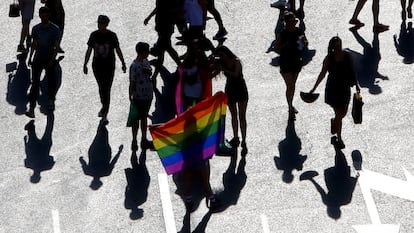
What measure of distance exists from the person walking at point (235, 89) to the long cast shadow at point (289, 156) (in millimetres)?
598

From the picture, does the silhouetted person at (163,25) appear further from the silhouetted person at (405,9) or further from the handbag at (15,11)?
the silhouetted person at (405,9)

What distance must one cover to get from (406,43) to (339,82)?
3.90 m

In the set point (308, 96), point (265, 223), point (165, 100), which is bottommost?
point (265, 223)

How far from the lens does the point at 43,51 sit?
2405 cm

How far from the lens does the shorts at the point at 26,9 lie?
85.6ft

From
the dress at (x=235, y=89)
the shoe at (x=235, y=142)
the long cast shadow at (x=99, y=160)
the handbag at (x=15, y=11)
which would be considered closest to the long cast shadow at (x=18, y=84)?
the handbag at (x=15, y=11)

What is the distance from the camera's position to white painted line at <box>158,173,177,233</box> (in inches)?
828

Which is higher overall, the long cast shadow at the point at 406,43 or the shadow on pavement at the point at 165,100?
the long cast shadow at the point at 406,43

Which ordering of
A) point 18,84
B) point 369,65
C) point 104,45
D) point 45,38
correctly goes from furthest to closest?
point 18,84 < point 369,65 < point 45,38 < point 104,45

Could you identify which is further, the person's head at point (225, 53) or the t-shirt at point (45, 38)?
the t-shirt at point (45, 38)

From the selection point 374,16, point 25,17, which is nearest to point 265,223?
point 374,16

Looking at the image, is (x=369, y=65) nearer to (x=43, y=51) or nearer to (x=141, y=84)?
(x=141, y=84)

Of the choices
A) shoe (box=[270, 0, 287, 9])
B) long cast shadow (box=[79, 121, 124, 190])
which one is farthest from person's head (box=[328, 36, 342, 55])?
shoe (box=[270, 0, 287, 9])

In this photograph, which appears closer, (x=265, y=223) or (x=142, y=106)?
(x=265, y=223)
